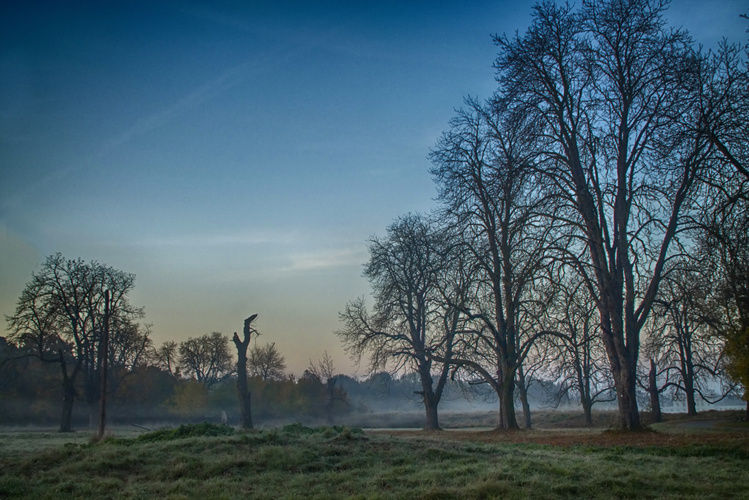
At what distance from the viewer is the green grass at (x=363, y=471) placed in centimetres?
809

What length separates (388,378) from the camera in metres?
29.3

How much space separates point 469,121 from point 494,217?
4491 millimetres

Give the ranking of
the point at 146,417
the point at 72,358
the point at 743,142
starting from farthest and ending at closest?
the point at 146,417 < the point at 72,358 < the point at 743,142

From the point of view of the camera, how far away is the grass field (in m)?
8.12

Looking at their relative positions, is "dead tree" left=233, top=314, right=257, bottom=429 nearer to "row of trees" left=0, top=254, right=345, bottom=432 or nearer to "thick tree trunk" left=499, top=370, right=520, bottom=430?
"row of trees" left=0, top=254, right=345, bottom=432

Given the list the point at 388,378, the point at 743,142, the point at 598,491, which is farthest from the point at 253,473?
the point at 388,378

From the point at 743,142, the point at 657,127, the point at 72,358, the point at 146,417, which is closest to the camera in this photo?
the point at 743,142

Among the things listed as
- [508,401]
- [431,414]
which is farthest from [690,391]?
[508,401]

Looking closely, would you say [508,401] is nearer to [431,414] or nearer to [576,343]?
[576,343]

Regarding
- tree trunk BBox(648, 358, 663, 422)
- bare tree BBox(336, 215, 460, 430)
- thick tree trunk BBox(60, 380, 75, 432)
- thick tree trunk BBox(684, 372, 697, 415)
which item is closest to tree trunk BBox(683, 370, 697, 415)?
thick tree trunk BBox(684, 372, 697, 415)

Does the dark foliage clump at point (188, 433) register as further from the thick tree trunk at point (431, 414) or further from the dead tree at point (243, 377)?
the thick tree trunk at point (431, 414)

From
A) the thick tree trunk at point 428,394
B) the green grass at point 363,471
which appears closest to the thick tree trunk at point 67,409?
the thick tree trunk at point 428,394

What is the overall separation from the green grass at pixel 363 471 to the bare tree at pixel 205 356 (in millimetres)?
50641

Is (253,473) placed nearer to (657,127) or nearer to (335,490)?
(335,490)
